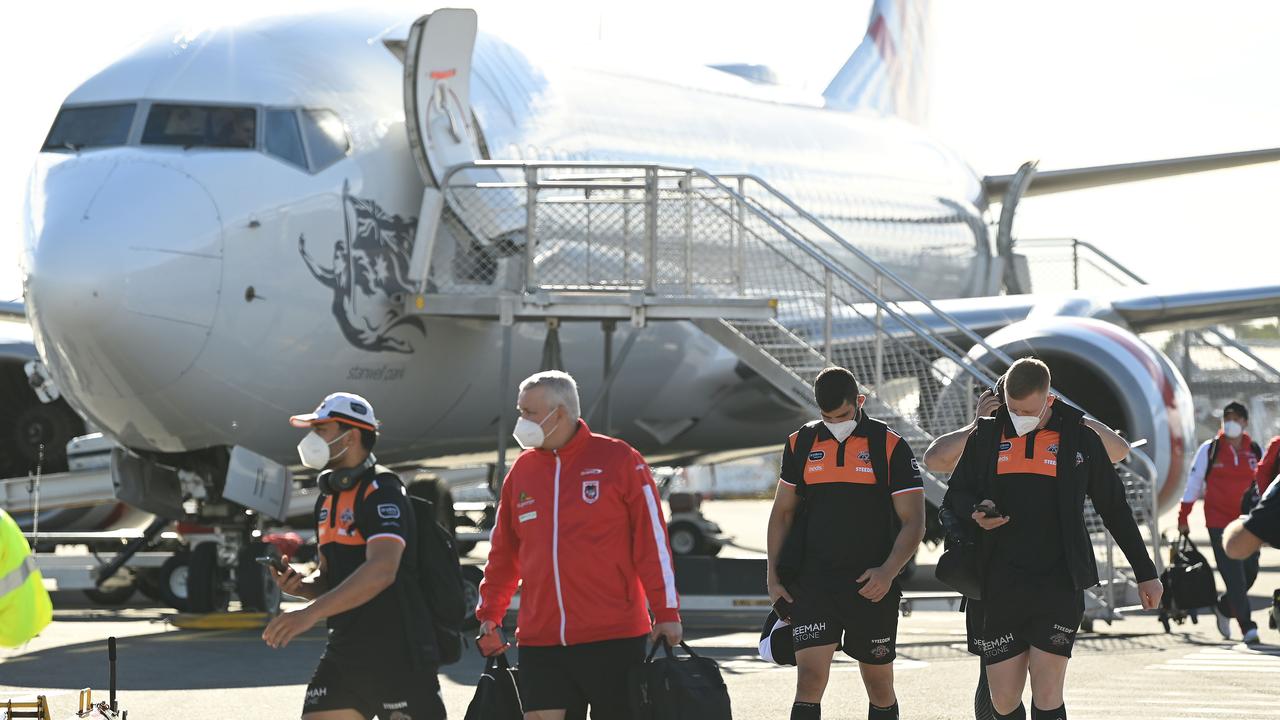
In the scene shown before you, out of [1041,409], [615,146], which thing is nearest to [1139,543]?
[1041,409]

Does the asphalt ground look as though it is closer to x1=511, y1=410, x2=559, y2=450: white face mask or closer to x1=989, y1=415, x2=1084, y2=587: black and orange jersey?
x1=989, y1=415, x2=1084, y2=587: black and orange jersey

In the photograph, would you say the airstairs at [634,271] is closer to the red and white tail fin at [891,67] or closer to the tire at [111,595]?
the tire at [111,595]

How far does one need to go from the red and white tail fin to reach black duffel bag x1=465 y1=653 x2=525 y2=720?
1774 cm

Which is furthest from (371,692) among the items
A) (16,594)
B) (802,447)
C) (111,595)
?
(111,595)

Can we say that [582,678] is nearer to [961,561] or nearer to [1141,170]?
[961,561]

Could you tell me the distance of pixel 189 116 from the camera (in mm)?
10422

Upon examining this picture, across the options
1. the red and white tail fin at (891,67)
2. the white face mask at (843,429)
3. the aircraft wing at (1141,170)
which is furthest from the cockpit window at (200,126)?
the red and white tail fin at (891,67)

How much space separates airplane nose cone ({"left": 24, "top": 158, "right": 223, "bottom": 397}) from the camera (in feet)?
31.4

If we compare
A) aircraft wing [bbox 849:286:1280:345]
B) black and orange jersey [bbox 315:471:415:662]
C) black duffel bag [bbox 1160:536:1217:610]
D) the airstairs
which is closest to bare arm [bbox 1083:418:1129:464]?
black and orange jersey [bbox 315:471:415:662]

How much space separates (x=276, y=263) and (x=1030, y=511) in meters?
5.53

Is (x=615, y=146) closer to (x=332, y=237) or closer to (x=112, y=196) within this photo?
(x=332, y=237)

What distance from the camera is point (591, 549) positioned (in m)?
5.23

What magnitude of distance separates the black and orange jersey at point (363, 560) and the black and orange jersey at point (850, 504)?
147 centimetres

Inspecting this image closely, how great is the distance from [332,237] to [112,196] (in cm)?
132
